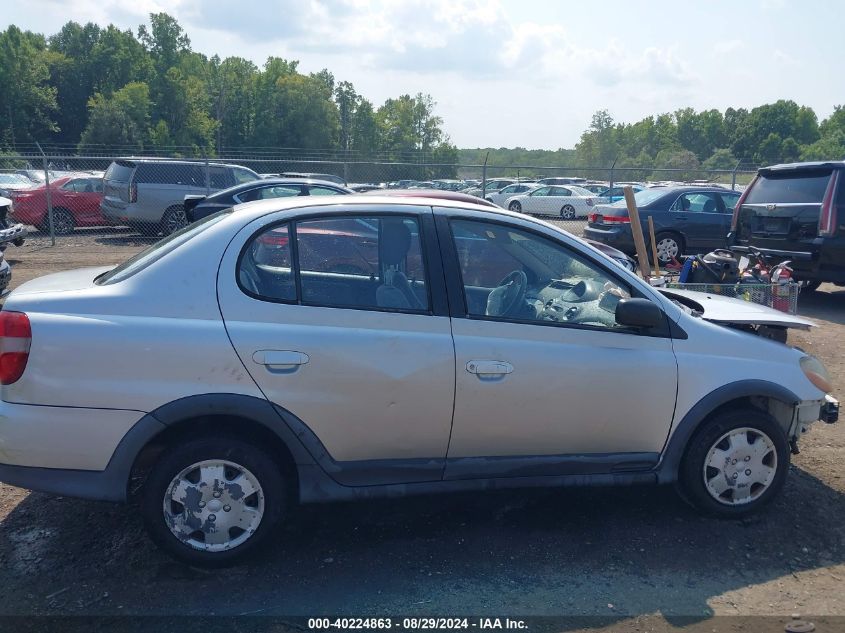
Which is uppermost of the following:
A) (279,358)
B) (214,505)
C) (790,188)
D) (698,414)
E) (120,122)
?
(120,122)

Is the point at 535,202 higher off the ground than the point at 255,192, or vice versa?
the point at 255,192

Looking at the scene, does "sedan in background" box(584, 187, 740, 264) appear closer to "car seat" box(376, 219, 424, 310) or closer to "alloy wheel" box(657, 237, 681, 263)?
"alloy wheel" box(657, 237, 681, 263)

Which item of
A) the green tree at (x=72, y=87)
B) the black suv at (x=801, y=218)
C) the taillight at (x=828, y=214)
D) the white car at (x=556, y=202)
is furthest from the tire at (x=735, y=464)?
the green tree at (x=72, y=87)

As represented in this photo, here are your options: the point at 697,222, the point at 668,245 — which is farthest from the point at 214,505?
the point at 697,222

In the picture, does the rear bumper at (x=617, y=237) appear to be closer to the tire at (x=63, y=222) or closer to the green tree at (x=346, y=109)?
the tire at (x=63, y=222)

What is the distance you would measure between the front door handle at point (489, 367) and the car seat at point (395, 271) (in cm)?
38

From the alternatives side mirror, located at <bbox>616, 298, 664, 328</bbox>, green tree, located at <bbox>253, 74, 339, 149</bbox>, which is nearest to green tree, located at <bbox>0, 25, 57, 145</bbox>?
green tree, located at <bbox>253, 74, 339, 149</bbox>

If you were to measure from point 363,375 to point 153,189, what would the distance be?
1514cm

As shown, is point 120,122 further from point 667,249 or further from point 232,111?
point 667,249

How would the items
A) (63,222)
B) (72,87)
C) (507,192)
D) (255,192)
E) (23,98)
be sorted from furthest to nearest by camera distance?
(72,87) < (23,98) < (507,192) < (63,222) < (255,192)

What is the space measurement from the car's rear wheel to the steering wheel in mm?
25495

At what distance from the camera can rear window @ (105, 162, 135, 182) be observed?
1745 centimetres

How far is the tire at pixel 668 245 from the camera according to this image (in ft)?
48.3

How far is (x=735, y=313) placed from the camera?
15.1 feet
